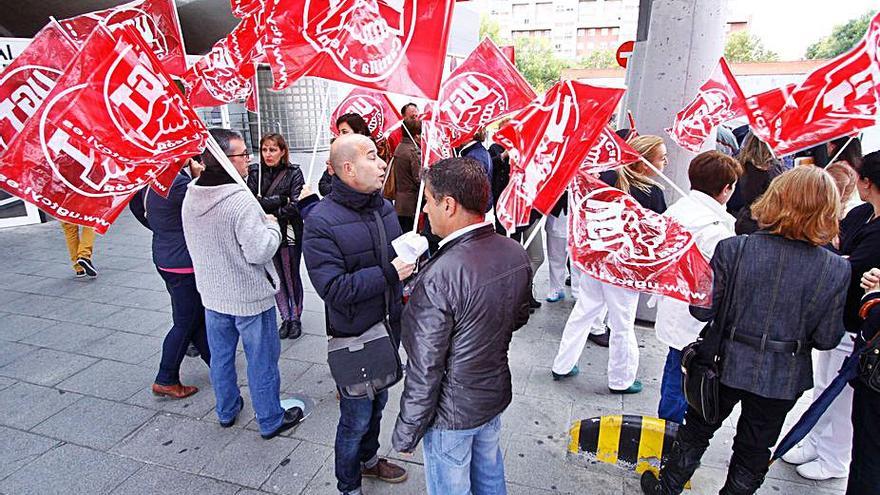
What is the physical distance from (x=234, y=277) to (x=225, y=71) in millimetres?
1514

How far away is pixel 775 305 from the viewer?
2.11m

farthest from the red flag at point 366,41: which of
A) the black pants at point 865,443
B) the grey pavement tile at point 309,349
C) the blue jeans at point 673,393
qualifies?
the grey pavement tile at point 309,349

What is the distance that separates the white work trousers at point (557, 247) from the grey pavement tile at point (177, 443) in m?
3.64

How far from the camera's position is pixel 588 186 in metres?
2.53

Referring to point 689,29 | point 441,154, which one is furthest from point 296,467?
point 689,29

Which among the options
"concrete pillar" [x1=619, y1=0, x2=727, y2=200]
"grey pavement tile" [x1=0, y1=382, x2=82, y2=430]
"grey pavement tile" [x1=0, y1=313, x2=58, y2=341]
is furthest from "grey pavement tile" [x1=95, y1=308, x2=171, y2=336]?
"concrete pillar" [x1=619, y1=0, x2=727, y2=200]

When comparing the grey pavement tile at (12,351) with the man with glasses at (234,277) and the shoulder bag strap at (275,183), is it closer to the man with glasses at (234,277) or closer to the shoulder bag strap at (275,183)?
the man with glasses at (234,277)

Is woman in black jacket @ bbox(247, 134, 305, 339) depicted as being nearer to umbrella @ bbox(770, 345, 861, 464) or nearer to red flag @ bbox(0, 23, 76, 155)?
red flag @ bbox(0, 23, 76, 155)

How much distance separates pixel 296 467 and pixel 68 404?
78.0 inches

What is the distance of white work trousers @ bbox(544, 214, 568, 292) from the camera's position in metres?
5.34

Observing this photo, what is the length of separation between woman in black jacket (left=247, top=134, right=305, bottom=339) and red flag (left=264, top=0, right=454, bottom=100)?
1949 mm

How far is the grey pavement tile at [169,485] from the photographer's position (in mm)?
2795

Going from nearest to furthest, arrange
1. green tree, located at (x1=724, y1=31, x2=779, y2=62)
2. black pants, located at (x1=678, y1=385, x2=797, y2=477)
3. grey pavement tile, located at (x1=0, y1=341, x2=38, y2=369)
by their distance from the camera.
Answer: black pants, located at (x1=678, y1=385, x2=797, y2=477) → grey pavement tile, located at (x1=0, y1=341, x2=38, y2=369) → green tree, located at (x1=724, y1=31, x2=779, y2=62)

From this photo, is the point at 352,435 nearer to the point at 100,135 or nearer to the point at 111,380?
the point at 100,135
